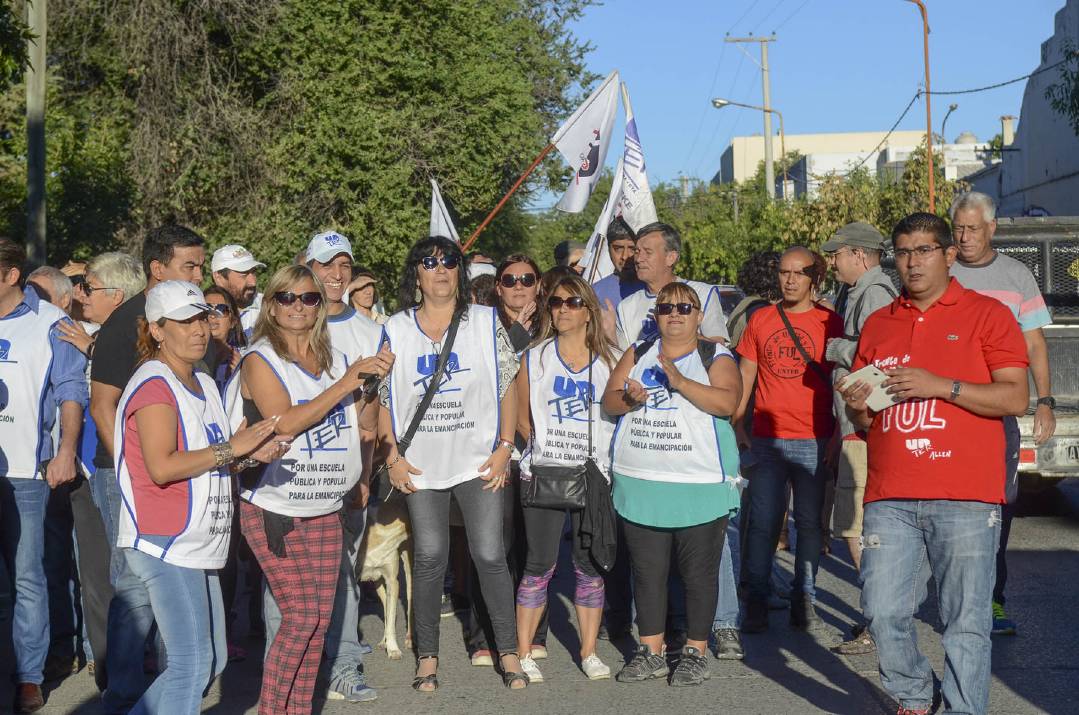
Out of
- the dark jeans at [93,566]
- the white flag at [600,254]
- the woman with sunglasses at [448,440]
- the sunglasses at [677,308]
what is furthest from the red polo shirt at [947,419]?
the white flag at [600,254]

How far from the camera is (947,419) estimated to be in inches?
186

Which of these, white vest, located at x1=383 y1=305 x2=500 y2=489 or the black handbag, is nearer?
white vest, located at x1=383 y1=305 x2=500 y2=489

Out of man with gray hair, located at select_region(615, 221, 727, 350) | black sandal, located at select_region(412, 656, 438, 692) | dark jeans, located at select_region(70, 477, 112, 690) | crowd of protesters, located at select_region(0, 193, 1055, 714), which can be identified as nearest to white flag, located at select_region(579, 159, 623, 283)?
crowd of protesters, located at select_region(0, 193, 1055, 714)

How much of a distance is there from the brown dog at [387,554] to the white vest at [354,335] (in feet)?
2.99

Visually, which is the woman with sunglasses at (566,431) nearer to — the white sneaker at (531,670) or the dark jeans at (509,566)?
the white sneaker at (531,670)

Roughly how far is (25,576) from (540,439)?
8.25ft

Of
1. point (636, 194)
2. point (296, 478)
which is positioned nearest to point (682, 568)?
point (296, 478)

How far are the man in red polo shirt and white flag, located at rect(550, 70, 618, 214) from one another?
19.4 feet

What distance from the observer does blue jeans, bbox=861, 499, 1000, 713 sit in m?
4.70

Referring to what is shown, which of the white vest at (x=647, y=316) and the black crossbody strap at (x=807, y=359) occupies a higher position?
the white vest at (x=647, y=316)

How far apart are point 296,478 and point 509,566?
2.03 m

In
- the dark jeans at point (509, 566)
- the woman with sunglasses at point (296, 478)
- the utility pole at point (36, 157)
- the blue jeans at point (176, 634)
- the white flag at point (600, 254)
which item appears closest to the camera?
the blue jeans at point (176, 634)

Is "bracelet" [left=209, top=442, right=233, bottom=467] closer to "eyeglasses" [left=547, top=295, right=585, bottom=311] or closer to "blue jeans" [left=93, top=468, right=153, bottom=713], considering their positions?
"blue jeans" [left=93, top=468, right=153, bottom=713]

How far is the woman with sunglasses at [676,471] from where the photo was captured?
601 cm
